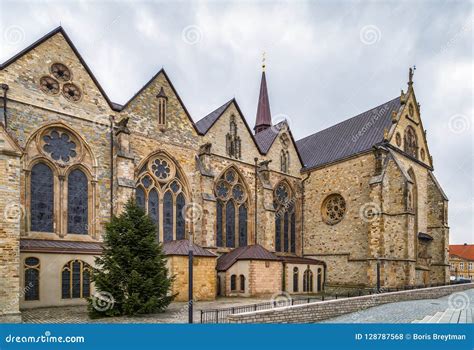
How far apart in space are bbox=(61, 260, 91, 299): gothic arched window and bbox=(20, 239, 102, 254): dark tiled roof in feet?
1.98

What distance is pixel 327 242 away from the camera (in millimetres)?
27438

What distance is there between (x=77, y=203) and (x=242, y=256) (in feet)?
32.9

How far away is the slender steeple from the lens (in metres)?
48.9

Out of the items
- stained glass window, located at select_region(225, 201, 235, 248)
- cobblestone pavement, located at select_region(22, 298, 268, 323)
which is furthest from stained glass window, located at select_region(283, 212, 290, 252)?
cobblestone pavement, located at select_region(22, 298, 268, 323)

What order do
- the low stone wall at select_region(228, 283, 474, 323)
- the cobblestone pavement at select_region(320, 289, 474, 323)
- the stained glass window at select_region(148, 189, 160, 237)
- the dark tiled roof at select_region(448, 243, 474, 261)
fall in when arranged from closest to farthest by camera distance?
the low stone wall at select_region(228, 283, 474, 323) → the cobblestone pavement at select_region(320, 289, 474, 323) → the stained glass window at select_region(148, 189, 160, 237) → the dark tiled roof at select_region(448, 243, 474, 261)

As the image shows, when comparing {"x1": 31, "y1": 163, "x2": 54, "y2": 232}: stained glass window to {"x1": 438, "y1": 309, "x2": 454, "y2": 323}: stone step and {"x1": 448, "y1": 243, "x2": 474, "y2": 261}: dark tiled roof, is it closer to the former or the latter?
{"x1": 438, "y1": 309, "x2": 454, "y2": 323}: stone step

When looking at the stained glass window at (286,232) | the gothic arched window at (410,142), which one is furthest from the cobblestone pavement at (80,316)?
the gothic arched window at (410,142)

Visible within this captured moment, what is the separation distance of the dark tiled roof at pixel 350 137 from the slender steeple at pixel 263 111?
15.6 metres

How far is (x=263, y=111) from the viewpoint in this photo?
49188 millimetres

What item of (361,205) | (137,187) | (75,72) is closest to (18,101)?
(75,72)

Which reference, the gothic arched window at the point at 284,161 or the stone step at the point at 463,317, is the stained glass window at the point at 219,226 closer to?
the gothic arched window at the point at 284,161

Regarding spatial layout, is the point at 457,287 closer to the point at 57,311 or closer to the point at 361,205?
the point at 361,205

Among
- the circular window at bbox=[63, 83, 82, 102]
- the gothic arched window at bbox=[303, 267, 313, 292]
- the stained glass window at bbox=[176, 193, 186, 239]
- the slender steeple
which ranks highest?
the slender steeple

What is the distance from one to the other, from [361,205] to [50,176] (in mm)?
20255
